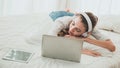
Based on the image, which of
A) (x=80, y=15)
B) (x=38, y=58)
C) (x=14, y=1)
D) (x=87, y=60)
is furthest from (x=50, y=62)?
(x=14, y=1)

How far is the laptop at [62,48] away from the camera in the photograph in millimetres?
1441

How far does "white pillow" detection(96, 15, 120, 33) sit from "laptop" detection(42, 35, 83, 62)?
102cm

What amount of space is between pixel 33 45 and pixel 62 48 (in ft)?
0.98

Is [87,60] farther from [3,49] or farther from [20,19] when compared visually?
[20,19]

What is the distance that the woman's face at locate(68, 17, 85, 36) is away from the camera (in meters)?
1.67

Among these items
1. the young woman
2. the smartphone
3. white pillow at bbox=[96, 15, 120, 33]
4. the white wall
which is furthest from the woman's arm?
the white wall

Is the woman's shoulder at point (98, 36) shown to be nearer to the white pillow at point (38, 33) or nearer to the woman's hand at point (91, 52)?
the woman's hand at point (91, 52)

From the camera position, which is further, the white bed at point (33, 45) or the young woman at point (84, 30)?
the young woman at point (84, 30)

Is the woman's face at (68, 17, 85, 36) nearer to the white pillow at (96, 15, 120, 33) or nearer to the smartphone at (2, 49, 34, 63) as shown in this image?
the smartphone at (2, 49, 34, 63)

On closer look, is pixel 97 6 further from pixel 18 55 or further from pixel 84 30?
pixel 18 55

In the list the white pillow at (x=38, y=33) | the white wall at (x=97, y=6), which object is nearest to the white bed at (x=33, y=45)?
the white pillow at (x=38, y=33)

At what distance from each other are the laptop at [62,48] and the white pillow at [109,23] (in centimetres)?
102

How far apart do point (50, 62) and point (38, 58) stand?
0.27ft

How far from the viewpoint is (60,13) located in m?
2.13
